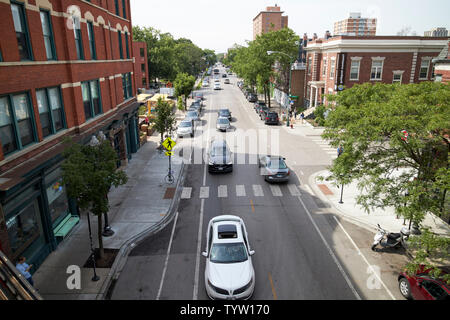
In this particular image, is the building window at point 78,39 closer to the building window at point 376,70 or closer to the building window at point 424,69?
the building window at point 376,70

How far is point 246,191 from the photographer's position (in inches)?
791

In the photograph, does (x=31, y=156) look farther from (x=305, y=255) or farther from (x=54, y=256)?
(x=305, y=255)

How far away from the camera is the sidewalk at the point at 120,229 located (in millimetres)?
11531

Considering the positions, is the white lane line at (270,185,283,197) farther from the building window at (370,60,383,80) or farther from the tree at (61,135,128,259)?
the building window at (370,60,383,80)

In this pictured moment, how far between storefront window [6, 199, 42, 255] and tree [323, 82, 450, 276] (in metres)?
12.3

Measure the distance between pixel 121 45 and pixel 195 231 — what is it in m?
17.0

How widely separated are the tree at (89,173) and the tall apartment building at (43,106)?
1.51m

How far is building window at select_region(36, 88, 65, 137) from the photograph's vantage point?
13883 mm

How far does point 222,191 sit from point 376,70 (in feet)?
96.2

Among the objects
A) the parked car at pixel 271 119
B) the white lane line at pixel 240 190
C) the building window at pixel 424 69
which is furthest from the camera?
the parked car at pixel 271 119

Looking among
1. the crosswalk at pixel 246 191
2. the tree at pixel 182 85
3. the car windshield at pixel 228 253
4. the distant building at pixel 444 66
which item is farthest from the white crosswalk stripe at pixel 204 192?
A: the tree at pixel 182 85

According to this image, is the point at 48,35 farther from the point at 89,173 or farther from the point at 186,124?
the point at 186,124

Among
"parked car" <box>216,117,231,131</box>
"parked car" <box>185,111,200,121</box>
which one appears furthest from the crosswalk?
"parked car" <box>185,111,200,121</box>
